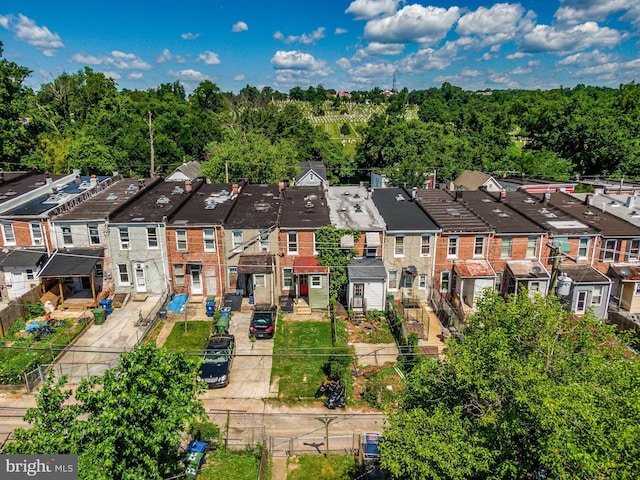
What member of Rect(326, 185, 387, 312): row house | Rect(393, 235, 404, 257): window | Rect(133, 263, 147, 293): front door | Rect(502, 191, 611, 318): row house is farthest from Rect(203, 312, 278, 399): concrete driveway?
Rect(502, 191, 611, 318): row house

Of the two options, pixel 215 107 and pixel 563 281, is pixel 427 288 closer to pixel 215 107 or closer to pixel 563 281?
pixel 563 281

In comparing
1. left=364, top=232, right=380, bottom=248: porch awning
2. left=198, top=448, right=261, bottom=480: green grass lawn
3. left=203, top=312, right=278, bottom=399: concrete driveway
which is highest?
left=364, top=232, right=380, bottom=248: porch awning

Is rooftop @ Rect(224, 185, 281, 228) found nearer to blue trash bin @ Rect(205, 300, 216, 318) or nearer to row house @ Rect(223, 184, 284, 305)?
row house @ Rect(223, 184, 284, 305)

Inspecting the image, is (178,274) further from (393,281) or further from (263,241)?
(393,281)

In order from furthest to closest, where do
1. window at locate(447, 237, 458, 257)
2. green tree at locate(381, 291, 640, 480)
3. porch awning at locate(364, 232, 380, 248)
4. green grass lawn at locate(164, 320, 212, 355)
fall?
window at locate(447, 237, 458, 257) → porch awning at locate(364, 232, 380, 248) → green grass lawn at locate(164, 320, 212, 355) → green tree at locate(381, 291, 640, 480)

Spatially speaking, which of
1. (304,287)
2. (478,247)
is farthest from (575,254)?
(304,287)
